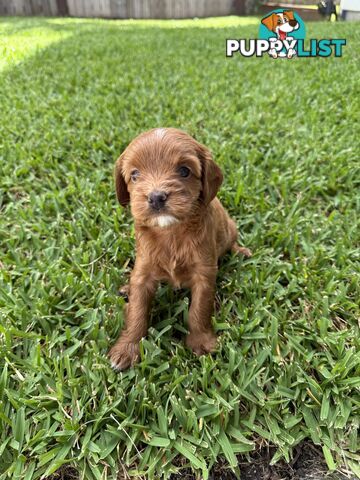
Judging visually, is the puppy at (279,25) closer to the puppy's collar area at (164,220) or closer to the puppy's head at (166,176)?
the puppy's head at (166,176)

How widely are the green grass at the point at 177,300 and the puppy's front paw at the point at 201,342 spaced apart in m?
0.05

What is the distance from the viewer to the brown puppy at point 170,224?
2.02m

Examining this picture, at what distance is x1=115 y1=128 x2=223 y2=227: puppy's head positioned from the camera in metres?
1.98

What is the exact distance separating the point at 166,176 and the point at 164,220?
0.23 metres

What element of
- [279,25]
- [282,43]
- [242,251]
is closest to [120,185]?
[242,251]

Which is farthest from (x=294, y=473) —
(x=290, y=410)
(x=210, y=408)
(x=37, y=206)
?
(x=37, y=206)

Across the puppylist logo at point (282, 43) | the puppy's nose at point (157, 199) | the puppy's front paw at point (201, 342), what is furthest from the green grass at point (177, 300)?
the puppylist logo at point (282, 43)

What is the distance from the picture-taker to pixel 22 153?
4.06m

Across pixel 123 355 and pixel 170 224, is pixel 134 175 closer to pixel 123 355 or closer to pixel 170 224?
pixel 170 224

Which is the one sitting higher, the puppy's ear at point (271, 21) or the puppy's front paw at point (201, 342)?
the puppy's ear at point (271, 21)

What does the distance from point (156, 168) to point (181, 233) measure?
0.43 metres

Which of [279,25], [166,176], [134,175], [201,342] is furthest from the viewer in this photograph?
[279,25]

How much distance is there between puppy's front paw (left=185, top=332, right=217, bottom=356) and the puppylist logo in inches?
281

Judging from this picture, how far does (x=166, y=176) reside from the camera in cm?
204
